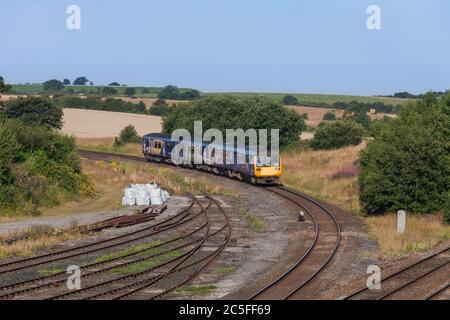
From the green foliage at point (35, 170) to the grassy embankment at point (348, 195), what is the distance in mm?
15291

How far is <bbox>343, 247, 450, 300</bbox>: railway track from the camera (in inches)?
732

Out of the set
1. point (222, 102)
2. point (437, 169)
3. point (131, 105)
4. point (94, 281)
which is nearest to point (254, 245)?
point (94, 281)

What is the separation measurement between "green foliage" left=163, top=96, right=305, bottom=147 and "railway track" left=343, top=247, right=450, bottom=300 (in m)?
49.6

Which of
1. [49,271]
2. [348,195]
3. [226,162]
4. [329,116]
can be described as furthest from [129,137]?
[329,116]

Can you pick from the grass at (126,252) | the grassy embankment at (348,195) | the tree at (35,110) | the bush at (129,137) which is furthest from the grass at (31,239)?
the tree at (35,110)

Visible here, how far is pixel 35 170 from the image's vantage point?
1490 inches

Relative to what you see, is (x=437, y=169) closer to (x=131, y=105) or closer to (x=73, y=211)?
(x=73, y=211)

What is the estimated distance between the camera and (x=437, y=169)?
33500mm

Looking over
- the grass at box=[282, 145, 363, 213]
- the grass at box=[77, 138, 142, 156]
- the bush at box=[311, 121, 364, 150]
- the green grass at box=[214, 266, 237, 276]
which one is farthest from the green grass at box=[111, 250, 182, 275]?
the grass at box=[77, 138, 142, 156]

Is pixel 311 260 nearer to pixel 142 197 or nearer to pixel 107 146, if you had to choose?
pixel 142 197

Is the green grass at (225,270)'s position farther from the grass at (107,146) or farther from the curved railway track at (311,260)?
the grass at (107,146)

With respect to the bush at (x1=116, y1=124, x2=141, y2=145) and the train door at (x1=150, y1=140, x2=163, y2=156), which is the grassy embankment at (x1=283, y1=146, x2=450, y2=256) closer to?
the train door at (x1=150, y1=140, x2=163, y2=156)

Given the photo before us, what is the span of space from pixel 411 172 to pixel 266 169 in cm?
1486

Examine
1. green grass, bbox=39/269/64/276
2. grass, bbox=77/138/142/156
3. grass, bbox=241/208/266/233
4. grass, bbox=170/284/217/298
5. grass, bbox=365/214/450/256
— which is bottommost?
grass, bbox=77/138/142/156
